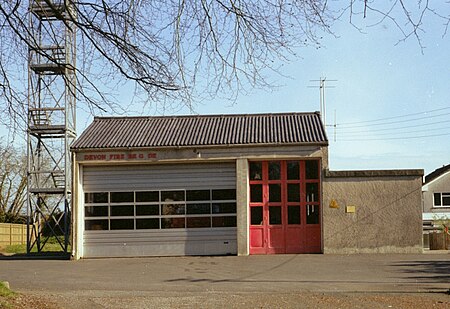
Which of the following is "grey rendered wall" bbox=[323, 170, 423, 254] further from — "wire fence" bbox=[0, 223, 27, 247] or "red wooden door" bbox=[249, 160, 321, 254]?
"wire fence" bbox=[0, 223, 27, 247]

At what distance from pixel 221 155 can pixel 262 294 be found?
36.8ft

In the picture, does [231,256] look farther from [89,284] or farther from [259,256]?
[89,284]

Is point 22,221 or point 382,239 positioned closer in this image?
point 382,239

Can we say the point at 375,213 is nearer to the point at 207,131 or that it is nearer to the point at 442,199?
the point at 207,131

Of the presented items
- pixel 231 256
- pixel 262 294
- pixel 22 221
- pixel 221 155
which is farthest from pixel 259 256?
pixel 22 221

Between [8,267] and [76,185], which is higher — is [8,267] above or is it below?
below

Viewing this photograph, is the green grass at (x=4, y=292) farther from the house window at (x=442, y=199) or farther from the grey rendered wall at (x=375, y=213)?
the house window at (x=442, y=199)

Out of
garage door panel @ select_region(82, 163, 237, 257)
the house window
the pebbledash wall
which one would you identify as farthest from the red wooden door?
the house window

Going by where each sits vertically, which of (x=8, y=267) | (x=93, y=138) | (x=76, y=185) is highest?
(x=93, y=138)

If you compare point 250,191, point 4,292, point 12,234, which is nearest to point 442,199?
point 250,191

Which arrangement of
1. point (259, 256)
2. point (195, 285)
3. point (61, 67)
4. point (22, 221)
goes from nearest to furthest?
point (61, 67)
point (195, 285)
point (259, 256)
point (22, 221)

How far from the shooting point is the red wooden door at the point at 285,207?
2400cm

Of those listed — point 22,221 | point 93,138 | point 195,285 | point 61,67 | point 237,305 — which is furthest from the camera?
point 22,221

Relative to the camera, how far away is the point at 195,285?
1523cm
